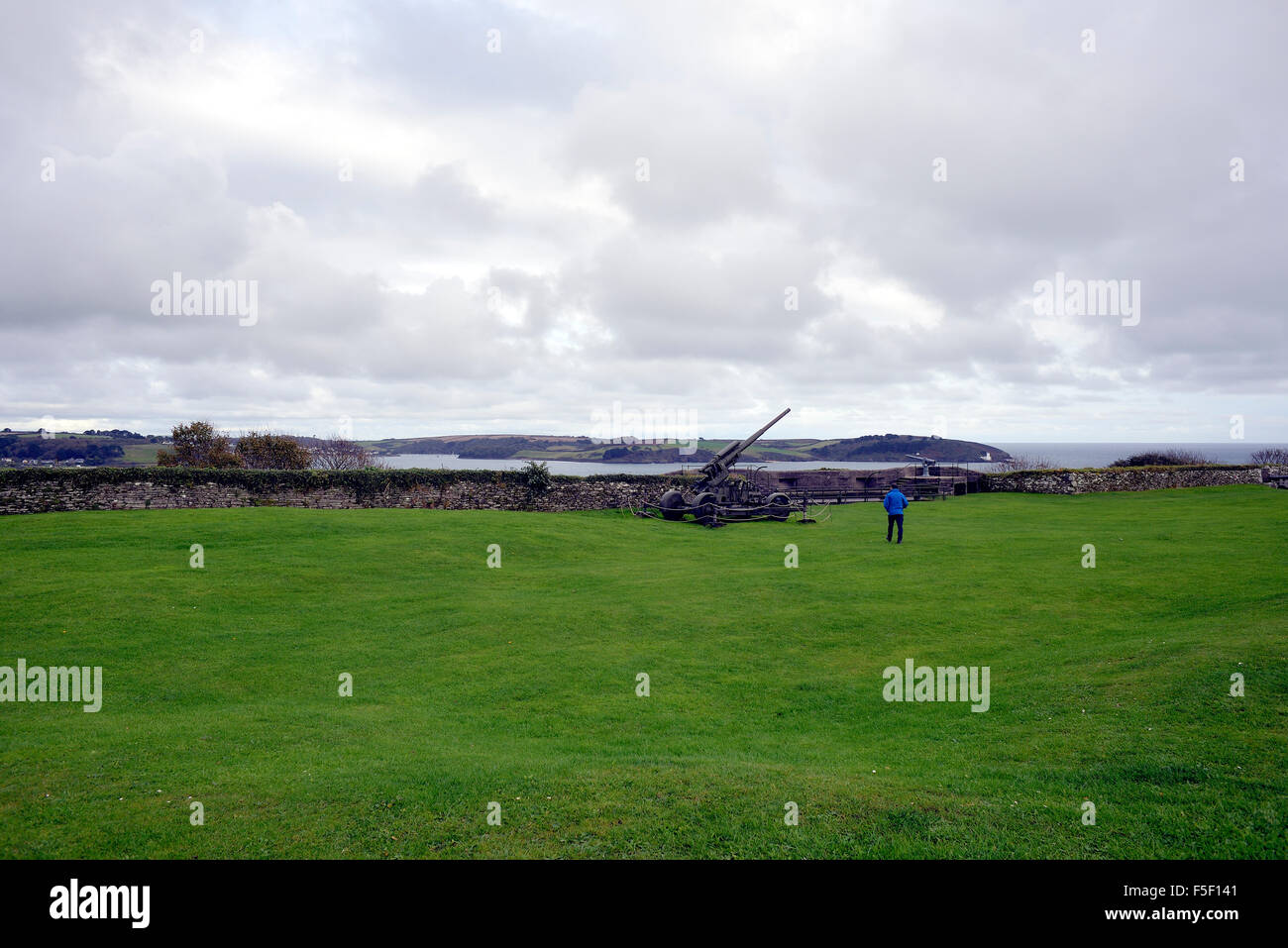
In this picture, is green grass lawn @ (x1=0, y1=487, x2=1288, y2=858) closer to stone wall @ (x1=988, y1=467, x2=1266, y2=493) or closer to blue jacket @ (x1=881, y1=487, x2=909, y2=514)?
blue jacket @ (x1=881, y1=487, x2=909, y2=514)

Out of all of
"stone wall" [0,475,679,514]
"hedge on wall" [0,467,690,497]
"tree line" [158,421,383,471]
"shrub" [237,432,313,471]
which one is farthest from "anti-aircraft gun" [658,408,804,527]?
"shrub" [237,432,313,471]

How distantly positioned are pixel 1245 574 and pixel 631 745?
42.3ft

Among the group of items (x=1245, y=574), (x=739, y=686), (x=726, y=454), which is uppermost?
(x=726, y=454)

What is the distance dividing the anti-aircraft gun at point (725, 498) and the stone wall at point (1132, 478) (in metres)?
15.8

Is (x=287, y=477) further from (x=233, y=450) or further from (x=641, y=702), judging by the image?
(x=233, y=450)

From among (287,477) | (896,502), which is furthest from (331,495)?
(896,502)

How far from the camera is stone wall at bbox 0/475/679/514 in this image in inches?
914

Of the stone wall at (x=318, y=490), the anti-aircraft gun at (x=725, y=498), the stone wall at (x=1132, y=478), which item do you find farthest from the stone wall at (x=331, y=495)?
the stone wall at (x=1132, y=478)

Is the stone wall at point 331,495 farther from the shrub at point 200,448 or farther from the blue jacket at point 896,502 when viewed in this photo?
the shrub at point 200,448

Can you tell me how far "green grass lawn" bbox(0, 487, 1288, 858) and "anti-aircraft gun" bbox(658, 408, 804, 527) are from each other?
8385 millimetres
